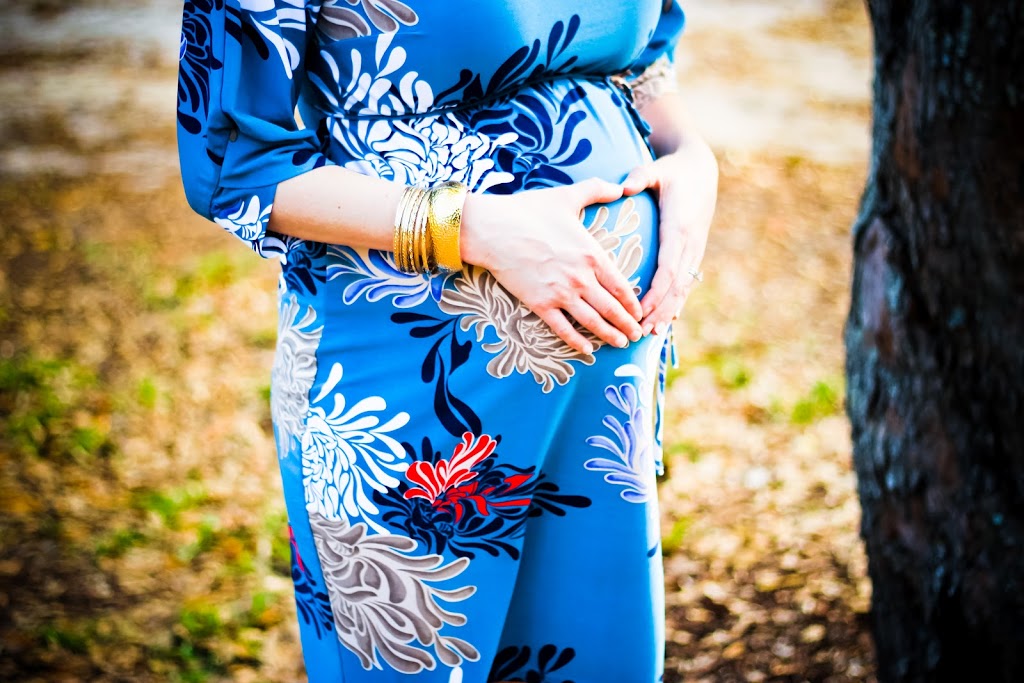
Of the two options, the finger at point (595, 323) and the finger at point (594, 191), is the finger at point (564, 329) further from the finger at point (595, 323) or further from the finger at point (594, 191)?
the finger at point (594, 191)

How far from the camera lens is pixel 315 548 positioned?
161cm

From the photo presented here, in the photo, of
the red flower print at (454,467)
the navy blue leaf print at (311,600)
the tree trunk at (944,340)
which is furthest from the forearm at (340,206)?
the tree trunk at (944,340)

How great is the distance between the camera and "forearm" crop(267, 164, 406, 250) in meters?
1.38

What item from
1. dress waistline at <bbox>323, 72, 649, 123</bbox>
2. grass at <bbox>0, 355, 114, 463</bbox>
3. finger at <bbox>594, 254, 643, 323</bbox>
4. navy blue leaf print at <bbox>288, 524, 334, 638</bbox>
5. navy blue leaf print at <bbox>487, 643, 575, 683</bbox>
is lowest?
navy blue leaf print at <bbox>487, 643, 575, 683</bbox>

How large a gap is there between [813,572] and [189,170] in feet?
8.48

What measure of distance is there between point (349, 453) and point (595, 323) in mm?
471

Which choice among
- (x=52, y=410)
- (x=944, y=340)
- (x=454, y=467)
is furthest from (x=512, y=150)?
(x=52, y=410)

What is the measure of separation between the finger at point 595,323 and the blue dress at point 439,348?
0.04 metres

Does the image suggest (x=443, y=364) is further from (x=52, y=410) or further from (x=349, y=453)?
(x=52, y=410)

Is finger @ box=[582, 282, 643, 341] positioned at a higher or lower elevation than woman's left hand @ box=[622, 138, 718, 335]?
lower

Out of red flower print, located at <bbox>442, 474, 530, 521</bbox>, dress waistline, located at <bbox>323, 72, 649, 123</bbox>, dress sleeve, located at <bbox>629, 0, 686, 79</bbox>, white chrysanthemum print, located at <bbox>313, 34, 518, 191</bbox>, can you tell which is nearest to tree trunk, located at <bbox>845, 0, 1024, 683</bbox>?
dress sleeve, located at <bbox>629, 0, 686, 79</bbox>

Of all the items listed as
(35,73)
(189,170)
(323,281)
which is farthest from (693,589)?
(35,73)

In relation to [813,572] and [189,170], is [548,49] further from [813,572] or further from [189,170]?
[813,572]

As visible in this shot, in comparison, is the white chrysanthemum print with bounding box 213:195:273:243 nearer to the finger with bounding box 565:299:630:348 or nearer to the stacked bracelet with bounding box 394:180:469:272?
the stacked bracelet with bounding box 394:180:469:272
